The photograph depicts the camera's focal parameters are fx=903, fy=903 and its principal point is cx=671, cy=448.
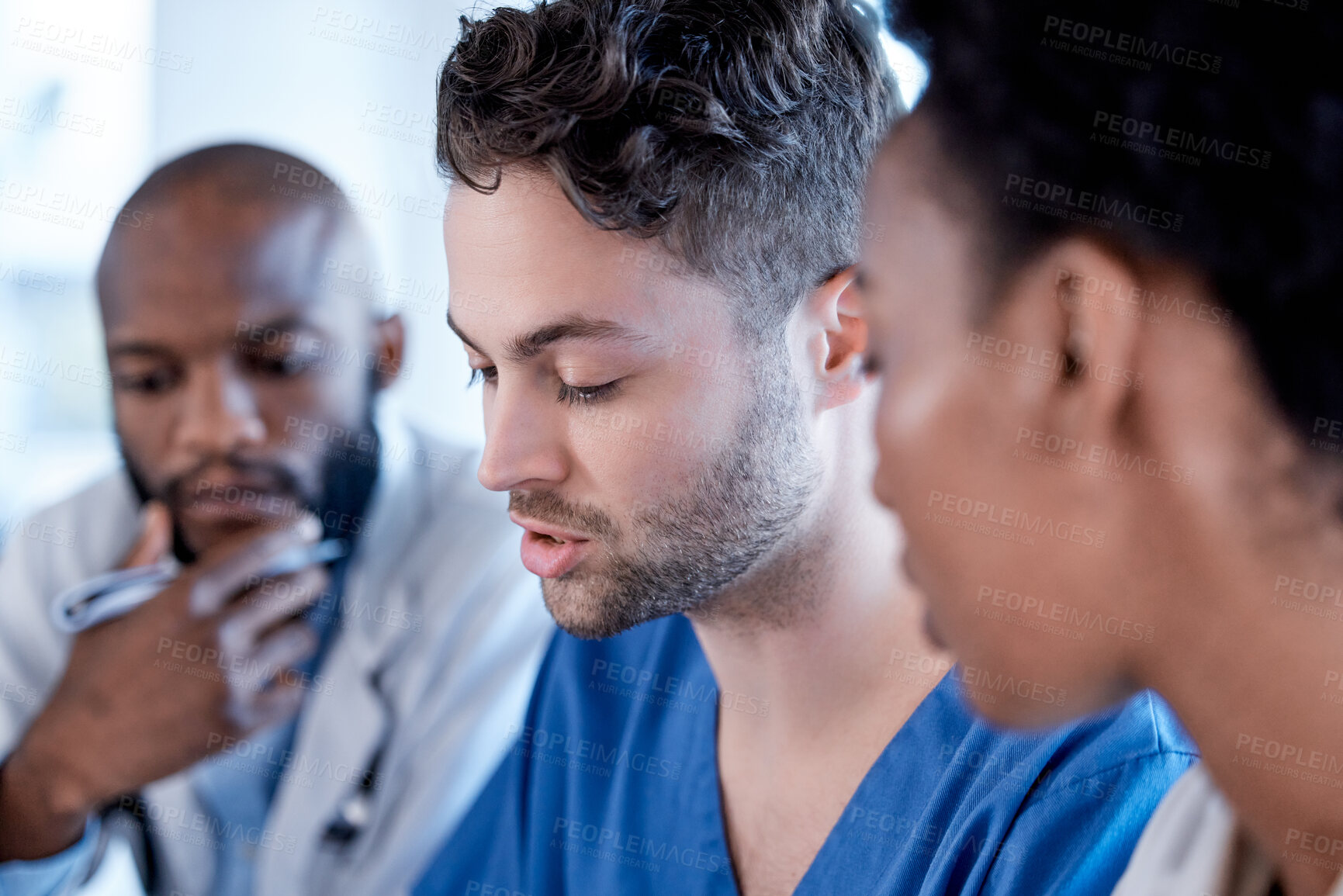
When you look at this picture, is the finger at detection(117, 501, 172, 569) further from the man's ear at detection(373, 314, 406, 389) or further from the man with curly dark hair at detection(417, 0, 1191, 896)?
the man with curly dark hair at detection(417, 0, 1191, 896)

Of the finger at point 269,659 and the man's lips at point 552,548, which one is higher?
the man's lips at point 552,548

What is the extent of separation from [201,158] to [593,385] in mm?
638

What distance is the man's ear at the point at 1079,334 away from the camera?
11.8 inches

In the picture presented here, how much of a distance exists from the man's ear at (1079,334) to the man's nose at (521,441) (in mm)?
292

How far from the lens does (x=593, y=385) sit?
524mm

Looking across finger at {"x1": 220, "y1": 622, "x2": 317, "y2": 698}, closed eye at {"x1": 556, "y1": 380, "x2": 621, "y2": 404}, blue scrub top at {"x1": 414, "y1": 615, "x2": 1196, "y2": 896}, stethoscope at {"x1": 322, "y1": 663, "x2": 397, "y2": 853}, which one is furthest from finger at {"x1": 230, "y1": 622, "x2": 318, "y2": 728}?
closed eye at {"x1": 556, "y1": 380, "x2": 621, "y2": 404}

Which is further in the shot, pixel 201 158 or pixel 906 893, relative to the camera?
pixel 201 158

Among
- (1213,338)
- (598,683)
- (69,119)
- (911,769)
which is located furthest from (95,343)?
(1213,338)

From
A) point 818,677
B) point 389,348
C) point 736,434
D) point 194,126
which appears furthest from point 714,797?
point 194,126

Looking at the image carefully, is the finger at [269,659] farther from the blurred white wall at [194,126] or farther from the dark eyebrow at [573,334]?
the dark eyebrow at [573,334]

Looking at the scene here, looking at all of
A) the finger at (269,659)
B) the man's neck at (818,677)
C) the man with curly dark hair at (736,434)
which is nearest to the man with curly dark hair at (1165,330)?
the man with curly dark hair at (736,434)

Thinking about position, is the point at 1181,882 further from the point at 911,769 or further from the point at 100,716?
the point at 100,716

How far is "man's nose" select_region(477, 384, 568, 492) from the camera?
0.53 meters

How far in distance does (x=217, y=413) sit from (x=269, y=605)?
0.20 meters
